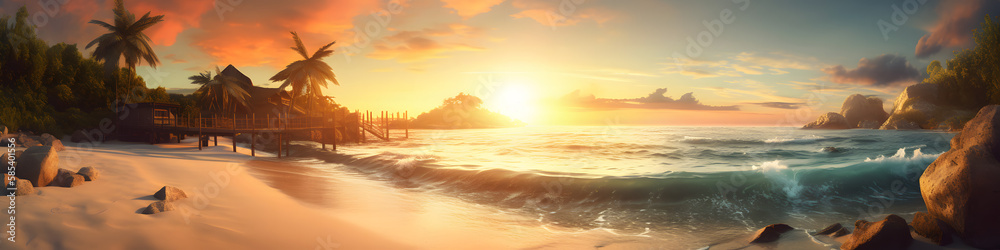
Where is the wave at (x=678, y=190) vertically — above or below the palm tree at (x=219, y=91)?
below

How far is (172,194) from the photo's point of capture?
7586 mm

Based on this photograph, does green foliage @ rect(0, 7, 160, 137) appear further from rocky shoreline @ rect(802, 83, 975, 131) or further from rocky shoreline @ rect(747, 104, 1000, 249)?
rocky shoreline @ rect(802, 83, 975, 131)

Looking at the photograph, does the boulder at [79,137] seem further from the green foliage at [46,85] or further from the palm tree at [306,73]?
the palm tree at [306,73]

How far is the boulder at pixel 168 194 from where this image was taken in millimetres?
7395

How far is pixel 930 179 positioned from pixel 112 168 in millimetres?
17773

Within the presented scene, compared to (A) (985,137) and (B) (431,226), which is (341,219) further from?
(A) (985,137)

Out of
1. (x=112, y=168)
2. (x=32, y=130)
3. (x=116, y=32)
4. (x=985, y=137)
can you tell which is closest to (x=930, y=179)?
(x=985, y=137)

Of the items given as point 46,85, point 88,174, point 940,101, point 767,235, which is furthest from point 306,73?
point 940,101

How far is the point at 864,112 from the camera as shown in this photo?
70000mm

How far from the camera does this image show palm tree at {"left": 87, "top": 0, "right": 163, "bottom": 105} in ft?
110

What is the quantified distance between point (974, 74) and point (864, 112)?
73.3 ft

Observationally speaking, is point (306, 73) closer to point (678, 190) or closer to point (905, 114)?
point (678, 190)

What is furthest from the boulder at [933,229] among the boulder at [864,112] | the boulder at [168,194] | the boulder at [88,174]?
the boulder at [864,112]

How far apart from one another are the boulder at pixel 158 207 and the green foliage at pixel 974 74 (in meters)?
49.5
